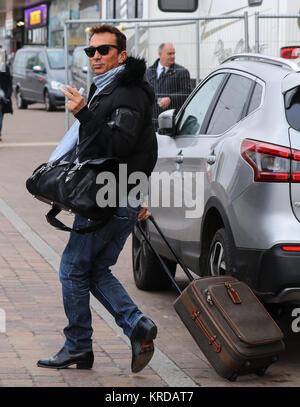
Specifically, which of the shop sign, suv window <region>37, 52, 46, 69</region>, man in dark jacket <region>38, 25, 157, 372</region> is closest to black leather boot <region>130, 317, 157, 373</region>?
man in dark jacket <region>38, 25, 157, 372</region>

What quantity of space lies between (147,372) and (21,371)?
0.67m

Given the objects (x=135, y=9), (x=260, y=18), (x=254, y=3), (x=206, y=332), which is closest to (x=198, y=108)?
(x=206, y=332)

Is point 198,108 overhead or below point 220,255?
overhead

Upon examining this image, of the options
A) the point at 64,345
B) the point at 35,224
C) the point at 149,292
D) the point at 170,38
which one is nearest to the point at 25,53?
the point at 170,38

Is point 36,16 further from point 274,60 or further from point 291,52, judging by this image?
point 274,60

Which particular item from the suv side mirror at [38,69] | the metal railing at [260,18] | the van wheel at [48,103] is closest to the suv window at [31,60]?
the suv side mirror at [38,69]

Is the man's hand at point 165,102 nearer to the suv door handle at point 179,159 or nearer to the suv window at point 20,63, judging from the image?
the suv door handle at point 179,159

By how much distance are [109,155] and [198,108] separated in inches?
85.2

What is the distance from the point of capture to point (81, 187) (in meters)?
5.50

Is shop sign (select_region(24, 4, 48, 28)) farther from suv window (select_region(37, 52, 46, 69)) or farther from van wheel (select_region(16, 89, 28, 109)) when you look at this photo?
suv window (select_region(37, 52, 46, 69))

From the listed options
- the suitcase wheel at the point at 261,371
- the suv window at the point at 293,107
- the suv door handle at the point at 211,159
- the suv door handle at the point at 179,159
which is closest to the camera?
the suitcase wheel at the point at 261,371

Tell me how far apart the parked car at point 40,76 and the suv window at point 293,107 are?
26775 mm

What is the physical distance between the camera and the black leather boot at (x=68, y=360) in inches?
233
